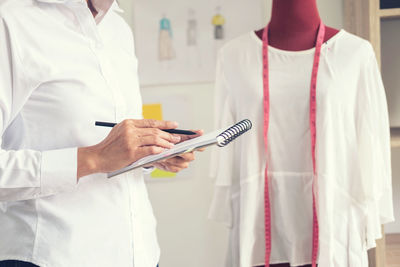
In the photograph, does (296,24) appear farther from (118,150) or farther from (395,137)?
(118,150)

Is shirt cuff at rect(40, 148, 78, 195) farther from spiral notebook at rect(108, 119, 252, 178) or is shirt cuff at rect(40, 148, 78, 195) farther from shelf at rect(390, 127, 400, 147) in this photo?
shelf at rect(390, 127, 400, 147)

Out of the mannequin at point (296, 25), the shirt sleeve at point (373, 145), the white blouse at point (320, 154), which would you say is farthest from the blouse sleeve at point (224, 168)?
the shirt sleeve at point (373, 145)

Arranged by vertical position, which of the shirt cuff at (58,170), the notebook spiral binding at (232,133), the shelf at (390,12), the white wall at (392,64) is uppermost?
the shelf at (390,12)

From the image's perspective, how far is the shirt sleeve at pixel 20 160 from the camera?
792 millimetres

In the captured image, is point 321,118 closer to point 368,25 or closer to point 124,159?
point 368,25

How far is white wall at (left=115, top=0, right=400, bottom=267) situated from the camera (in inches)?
85.6

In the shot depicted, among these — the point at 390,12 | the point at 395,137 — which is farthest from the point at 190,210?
the point at 390,12

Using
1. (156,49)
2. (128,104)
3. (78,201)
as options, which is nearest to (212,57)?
(156,49)

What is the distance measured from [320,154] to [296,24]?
417 mm

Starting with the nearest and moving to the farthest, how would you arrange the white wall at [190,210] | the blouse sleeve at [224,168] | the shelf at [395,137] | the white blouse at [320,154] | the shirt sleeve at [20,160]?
the shirt sleeve at [20,160]
the white blouse at [320,154]
the blouse sleeve at [224,168]
the shelf at [395,137]
the white wall at [190,210]

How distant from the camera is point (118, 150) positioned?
2.71 ft

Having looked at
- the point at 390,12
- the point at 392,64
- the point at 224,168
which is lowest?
the point at 224,168

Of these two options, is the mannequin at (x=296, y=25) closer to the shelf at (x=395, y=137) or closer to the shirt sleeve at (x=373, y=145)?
the shirt sleeve at (x=373, y=145)

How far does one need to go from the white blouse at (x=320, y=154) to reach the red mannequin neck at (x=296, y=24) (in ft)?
0.11
